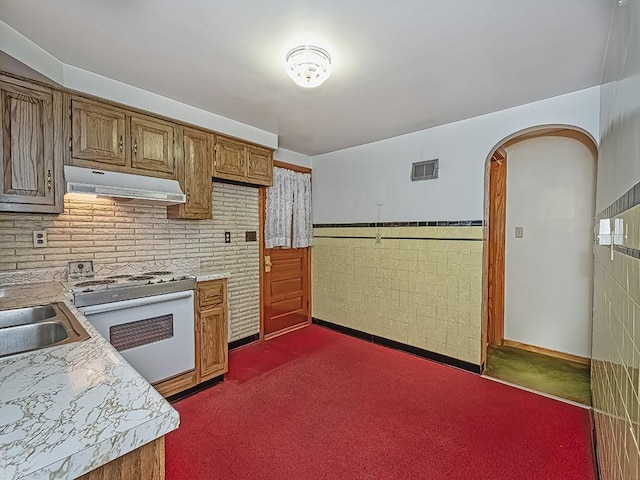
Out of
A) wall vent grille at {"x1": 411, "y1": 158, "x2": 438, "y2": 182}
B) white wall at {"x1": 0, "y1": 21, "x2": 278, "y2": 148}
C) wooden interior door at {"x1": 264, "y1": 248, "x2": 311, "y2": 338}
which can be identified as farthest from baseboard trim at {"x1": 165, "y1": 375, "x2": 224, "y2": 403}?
wall vent grille at {"x1": 411, "y1": 158, "x2": 438, "y2": 182}

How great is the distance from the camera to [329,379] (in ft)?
9.52

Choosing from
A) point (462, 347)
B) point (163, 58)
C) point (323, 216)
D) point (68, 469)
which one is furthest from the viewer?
point (323, 216)

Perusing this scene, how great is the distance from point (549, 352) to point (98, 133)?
465 cm

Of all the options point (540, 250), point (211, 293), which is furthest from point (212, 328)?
point (540, 250)

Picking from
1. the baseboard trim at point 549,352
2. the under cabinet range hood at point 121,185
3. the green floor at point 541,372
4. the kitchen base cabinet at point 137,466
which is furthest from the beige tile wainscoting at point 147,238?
the baseboard trim at point 549,352

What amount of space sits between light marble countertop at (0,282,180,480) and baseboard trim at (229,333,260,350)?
2.73 m

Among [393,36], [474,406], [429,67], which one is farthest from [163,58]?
[474,406]

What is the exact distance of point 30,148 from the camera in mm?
2037

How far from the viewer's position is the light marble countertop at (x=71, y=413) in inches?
22.5

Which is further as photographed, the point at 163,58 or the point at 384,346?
the point at 384,346

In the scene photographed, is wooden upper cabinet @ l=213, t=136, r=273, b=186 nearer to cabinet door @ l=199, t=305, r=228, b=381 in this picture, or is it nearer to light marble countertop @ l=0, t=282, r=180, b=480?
cabinet door @ l=199, t=305, r=228, b=381

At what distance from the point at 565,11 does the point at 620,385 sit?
5.62ft

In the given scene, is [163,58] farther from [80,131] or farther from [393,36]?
[393,36]

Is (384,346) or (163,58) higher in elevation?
(163,58)
